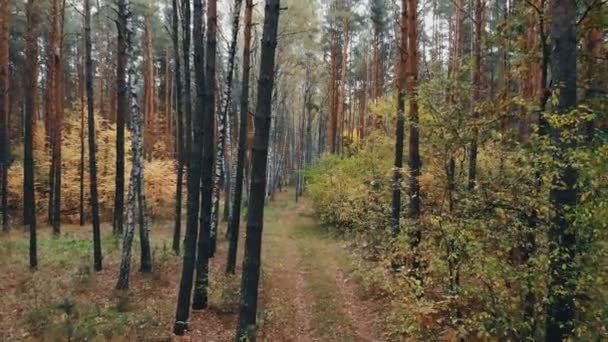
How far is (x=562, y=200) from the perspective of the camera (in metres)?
4.45

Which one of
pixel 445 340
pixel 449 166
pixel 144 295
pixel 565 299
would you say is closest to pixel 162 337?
pixel 144 295

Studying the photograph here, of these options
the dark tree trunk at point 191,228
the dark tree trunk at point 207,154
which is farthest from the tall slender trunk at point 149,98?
the dark tree trunk at point 191,228

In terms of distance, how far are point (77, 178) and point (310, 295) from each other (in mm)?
16662

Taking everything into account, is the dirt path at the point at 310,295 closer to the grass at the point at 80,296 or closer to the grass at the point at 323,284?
the grass at the point at 323,284

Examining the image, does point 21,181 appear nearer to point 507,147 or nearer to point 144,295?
point 144,295

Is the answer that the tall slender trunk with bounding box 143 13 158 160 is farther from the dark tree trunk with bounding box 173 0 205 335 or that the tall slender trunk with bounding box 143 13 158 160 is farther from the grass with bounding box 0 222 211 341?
the dark tree trunk with bounding box 173 0 205 335

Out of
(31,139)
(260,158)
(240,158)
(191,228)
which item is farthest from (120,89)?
(260,158)

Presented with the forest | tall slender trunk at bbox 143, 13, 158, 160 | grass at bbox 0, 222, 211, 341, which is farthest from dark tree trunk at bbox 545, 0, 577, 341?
tall slender trunk at bbox 143, 13, 158, 160

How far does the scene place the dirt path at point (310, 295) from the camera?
8750 millimetres

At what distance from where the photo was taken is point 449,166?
6.18 meters

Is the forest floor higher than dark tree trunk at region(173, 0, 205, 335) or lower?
lower

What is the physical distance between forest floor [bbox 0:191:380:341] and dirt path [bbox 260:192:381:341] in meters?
0.02

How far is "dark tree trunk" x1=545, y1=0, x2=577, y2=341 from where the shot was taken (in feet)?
13.7

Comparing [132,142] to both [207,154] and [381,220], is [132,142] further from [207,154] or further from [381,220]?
[381,220]
